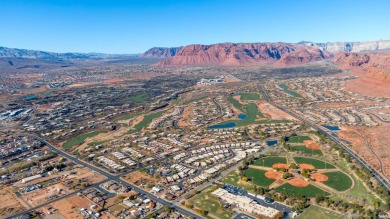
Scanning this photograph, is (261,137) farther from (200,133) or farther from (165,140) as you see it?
(165,140)

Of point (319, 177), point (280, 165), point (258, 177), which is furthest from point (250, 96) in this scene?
point (258, 177)

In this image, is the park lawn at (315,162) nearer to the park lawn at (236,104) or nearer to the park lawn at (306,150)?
the park lawn at (306,150)

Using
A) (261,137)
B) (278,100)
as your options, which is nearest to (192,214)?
(261,137)

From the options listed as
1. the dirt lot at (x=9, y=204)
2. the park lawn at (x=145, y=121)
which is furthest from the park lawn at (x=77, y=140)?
the dirt lot at (x=9, y=204)

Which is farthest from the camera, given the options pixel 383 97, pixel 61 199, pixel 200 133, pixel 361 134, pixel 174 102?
pixel 174 102

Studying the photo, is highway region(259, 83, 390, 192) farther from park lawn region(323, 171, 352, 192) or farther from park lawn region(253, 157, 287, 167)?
park lawn region(253, 157, 287, 167)

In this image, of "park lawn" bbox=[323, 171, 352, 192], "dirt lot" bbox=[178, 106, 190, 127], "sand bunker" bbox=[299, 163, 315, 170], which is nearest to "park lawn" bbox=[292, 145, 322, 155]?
"sand bunker" bbox=[299, 163, 315, 170]

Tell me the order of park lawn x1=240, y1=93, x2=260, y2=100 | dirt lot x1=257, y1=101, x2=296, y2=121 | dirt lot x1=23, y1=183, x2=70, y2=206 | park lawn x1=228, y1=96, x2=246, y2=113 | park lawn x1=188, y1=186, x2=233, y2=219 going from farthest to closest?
park lawn x1=240, y1=93, x2=260, y2=100
park lawn x1=228, y1=96, x2=246, y2=113
dirt lot x1=257, y1=101, x2=296, y2=121
dirt lot x1=23, y1=183, x2=70, y2=206
park lawn x1=188, y1=186, x2=233, y2=219
